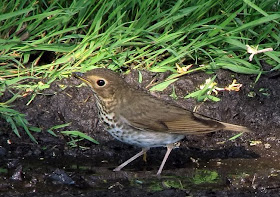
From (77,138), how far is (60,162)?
0.45 meters

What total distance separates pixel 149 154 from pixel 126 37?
1.49m

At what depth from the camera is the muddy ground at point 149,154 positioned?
22.2 feet

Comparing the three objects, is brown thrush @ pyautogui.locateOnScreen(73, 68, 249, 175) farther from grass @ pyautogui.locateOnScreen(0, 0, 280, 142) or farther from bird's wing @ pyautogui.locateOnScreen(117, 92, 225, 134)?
grass @ pyautogui.locateOnScreen(0, 0, 280, 142)

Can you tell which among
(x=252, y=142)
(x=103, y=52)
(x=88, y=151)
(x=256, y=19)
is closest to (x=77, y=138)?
(x=88, y=151)

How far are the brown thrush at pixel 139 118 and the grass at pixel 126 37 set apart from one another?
43.4 inches

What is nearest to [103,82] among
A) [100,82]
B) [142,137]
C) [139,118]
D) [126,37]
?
[100,82]

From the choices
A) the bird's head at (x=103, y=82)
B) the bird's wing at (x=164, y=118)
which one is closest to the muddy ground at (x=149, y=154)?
the bird's wing at (x=164, y=118)

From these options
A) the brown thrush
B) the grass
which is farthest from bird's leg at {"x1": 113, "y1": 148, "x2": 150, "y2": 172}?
the grass

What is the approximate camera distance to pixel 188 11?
8562mm

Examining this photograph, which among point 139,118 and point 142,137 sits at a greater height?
point 139,118

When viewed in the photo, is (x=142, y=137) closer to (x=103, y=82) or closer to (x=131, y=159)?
(x=131, y=159)

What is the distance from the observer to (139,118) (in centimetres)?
721

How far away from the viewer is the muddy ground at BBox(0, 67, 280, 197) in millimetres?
6758

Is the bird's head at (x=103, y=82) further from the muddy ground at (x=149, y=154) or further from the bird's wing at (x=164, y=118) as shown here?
the muddy ground at (x=149, y=154)
